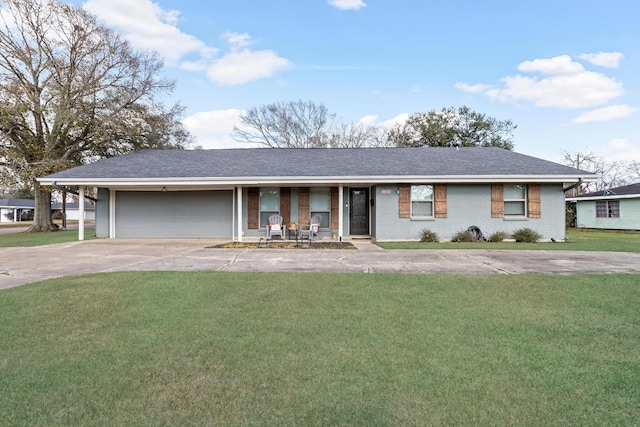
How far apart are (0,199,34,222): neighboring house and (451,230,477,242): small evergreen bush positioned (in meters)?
55.8

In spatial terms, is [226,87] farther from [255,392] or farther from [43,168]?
Result: [255,392]

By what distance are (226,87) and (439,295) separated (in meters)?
18.0

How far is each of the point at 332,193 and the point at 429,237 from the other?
398 centimetres

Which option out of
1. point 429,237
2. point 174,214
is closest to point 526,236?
point 429,237

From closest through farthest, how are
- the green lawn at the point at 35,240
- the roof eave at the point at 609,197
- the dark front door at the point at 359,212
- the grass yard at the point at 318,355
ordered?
the grass yard at the point at 318,355 → the green lawn at the point at 35,240 → the dark front door at the point at 359,212 → the roof eave at the point at 609,197

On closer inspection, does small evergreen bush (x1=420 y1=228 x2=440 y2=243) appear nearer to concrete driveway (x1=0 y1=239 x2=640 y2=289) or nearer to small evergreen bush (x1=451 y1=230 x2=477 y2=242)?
small evergreen bush (x1=451 y1=230 x2=477 y2=242)

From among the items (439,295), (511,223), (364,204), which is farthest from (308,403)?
(511,223)

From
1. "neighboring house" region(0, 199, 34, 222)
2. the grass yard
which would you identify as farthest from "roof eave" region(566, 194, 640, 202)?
"neighboring house" region(0, 199, 34, 222)

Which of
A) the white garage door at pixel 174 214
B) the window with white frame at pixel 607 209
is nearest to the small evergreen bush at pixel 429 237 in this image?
the white garage door at pixel 174 214

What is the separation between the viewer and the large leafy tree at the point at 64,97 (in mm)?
16328

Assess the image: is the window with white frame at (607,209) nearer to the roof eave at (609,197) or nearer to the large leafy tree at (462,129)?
the roof eave at (609,197)

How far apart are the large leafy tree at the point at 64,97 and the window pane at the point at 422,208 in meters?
15.2

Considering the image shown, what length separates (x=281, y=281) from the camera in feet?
18.1

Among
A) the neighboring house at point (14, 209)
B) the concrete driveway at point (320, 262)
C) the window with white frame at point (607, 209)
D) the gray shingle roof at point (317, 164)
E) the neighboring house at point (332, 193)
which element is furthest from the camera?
the neighboring house at point (14, 209)
